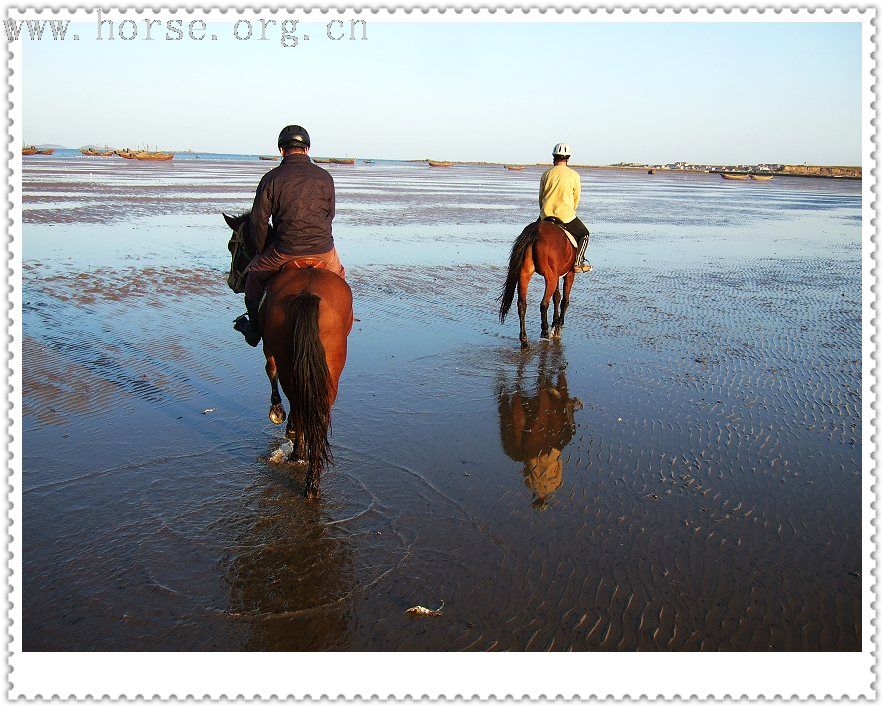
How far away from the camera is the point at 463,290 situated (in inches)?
512

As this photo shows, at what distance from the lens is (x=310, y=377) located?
4.93m

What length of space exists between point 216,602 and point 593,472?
310 centimetres

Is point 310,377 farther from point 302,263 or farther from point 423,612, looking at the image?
point 423,612

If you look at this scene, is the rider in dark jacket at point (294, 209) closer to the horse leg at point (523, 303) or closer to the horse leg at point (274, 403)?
the horse leg at point (274, 403)

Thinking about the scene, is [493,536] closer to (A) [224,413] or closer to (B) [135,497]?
(B) [135,497]

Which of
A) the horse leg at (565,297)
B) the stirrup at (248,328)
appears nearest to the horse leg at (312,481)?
the stirrup at (248,328)

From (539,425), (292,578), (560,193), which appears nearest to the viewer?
(292,578)

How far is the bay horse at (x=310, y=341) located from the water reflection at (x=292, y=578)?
339 millimetres

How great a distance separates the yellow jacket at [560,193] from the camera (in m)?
9.96

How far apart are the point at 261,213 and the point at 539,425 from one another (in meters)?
3.18

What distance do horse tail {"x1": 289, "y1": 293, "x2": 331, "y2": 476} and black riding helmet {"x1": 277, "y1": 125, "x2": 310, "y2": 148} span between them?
1383 millimetres

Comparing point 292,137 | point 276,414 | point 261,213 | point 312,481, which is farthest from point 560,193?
point 312,481

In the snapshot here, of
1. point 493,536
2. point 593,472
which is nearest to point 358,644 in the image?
point 493,536

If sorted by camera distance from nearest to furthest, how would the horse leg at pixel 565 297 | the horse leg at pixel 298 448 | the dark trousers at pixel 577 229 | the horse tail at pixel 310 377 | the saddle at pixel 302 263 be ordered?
the horse tail at pixel 310 377
the saddle at pixel 302 263
the horse leg at pixel 298 448
the horse leg at pixel 565 297
the dark trousers at pixel 577 229
